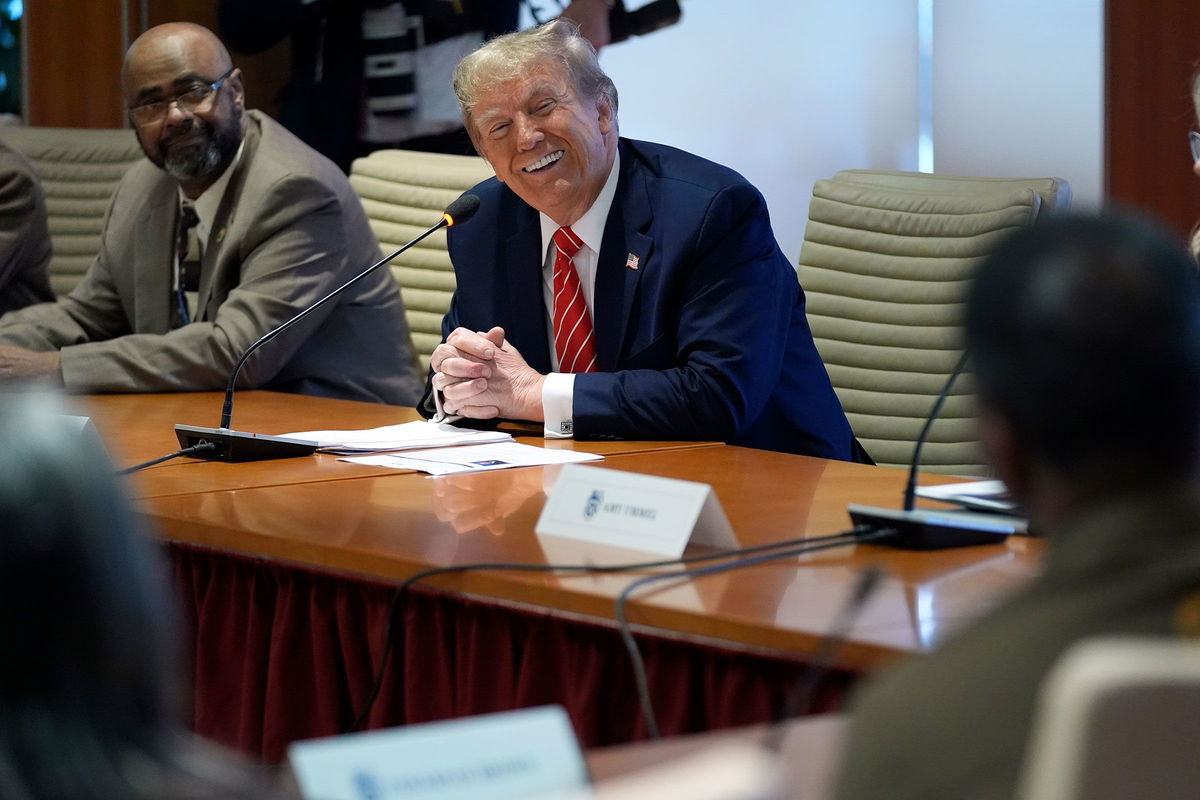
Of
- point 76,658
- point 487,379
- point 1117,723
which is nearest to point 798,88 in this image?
point 487,379

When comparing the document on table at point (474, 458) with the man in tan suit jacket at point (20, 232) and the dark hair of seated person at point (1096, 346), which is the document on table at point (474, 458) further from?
the man in tan suit jacket at point (20, 232)

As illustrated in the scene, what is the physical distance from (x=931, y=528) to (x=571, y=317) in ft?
4.03

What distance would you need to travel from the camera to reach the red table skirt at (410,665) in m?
1.40

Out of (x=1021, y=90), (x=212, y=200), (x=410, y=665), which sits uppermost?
(x=1021, y=90)

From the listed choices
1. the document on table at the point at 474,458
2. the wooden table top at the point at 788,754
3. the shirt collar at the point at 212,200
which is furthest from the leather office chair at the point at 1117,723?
the shirt collar at the point at 212,200

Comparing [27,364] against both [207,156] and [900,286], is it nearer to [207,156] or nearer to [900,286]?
[207,156]

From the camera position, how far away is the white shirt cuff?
249cm

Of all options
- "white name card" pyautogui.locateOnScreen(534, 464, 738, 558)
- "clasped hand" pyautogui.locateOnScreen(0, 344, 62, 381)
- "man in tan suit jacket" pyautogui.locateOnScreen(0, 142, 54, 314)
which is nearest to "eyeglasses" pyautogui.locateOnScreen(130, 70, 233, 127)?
"man in tan suit jacket" pyautogui.locateOnScreen(0, 142, 54, 314)

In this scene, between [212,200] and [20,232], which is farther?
[20,232]

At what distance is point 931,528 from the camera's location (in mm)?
1589

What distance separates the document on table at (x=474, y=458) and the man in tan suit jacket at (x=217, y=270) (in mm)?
942

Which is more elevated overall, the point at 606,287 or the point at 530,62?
the point at 530,62

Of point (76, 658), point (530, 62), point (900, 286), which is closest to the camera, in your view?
point (76, 658)

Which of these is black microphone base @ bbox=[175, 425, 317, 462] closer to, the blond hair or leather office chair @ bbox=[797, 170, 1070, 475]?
the blond hair
